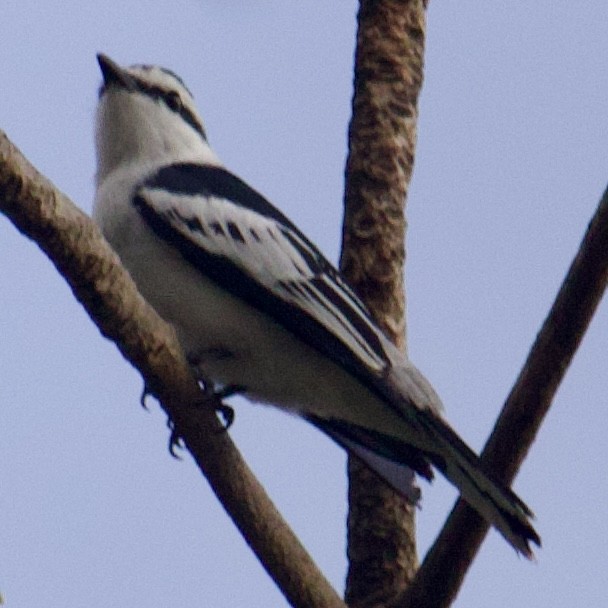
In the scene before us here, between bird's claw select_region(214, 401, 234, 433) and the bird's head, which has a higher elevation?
the bird's head

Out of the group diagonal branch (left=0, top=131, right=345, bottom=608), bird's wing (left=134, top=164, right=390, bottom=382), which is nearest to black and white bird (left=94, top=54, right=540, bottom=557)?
bird's wing (left=134, top=164, right=390, bottom=382)

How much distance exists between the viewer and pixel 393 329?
5586 mm

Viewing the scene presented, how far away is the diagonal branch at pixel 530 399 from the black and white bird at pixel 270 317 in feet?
0.96

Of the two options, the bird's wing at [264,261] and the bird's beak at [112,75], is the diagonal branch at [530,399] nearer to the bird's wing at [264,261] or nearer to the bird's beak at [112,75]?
the bird's wing at [264,261]

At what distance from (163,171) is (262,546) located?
1.81 meters

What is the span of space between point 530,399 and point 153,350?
1.05m

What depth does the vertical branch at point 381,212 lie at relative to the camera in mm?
5199

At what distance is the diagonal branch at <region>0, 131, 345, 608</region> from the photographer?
3.46 m

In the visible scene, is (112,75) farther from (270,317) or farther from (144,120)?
(270,317)

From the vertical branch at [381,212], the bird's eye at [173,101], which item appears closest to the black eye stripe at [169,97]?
the bird's eye at [173,101]

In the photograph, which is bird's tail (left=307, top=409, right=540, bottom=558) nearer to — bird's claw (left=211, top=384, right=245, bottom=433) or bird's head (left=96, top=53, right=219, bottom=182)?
bird's claw (left=211, top=384, right=245, bottom=433)

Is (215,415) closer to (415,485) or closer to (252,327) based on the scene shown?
(252,327)

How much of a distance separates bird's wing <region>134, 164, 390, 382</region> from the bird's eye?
2.28ft

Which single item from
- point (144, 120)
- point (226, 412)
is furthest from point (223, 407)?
point (144, 120)
